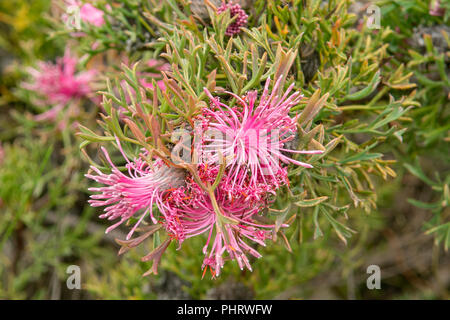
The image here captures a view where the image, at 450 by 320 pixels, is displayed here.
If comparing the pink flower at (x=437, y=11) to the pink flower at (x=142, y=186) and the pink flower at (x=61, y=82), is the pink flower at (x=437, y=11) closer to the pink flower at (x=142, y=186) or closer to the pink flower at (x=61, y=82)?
the pink flower at (x=142, y=186)

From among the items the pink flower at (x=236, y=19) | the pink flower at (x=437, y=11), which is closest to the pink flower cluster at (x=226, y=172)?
the pink flower at (x=236, y=19)

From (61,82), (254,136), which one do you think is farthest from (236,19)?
(61,82)

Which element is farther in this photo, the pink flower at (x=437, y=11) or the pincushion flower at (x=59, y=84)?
the pincushion flower at (x=59, y=84)

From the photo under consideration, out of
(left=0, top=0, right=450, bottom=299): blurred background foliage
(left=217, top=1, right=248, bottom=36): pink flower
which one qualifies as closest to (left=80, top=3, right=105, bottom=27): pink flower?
(left=0, top=0, right=450, bottom=299): blurred background foliage

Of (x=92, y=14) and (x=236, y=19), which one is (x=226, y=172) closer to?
(x=236, y=19)
